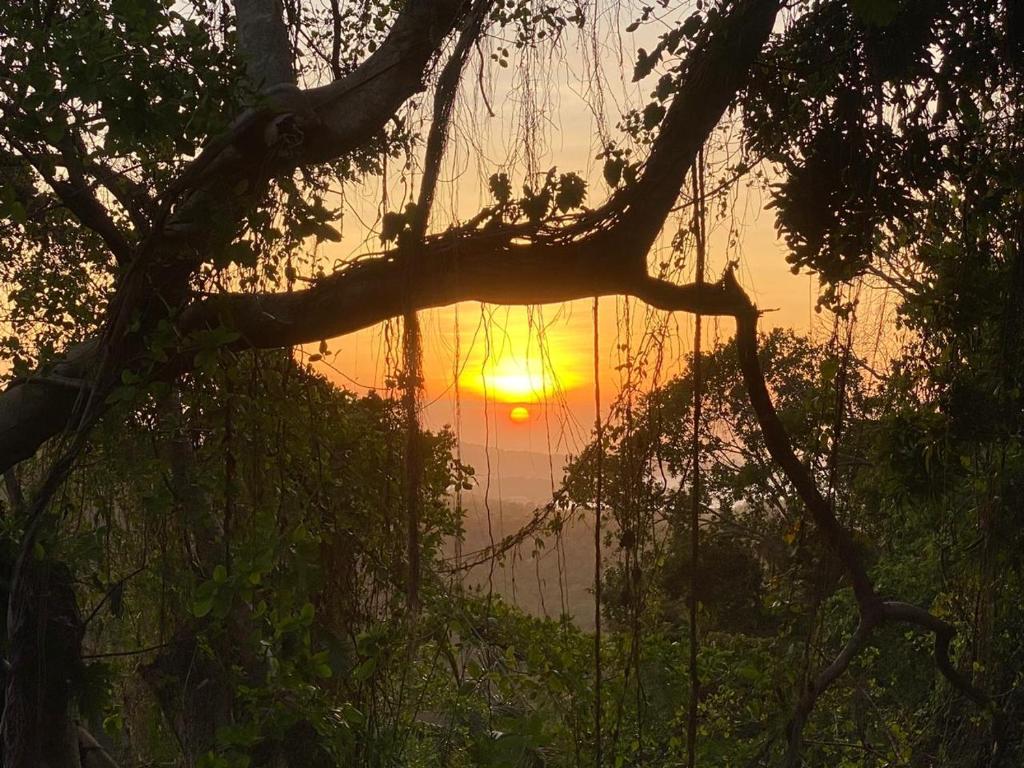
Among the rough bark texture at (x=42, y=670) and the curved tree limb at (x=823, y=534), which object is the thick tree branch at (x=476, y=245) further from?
the rough bark texture at (x=42, y=670)

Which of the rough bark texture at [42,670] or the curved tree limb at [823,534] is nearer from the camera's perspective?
the curved tree limb at [823,534]

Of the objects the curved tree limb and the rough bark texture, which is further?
the rough bark texture

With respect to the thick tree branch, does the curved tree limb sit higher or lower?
lower

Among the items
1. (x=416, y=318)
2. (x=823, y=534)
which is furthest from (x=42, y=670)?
(x=823, y=534)

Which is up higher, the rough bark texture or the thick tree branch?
the thick tree branch

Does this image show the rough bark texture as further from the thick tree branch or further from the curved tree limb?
the curved tree limb

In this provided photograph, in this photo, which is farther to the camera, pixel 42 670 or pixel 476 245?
pixel 42 670

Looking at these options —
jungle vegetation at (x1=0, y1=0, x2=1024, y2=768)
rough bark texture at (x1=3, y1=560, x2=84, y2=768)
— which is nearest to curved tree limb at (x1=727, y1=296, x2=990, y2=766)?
jungle vegetation at (x1=0, y1=0, x2=1024, y2=768)

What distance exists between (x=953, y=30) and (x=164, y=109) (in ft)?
7.25

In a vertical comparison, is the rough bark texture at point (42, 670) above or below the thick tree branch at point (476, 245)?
below

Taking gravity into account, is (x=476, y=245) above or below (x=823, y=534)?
above

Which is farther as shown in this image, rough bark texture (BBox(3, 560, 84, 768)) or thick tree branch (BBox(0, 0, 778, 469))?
rough bark texture (BBox(3, 560, 84, 768))

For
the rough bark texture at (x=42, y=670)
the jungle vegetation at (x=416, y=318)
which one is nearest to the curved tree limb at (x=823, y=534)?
the jungle vegetation at (x=416, y=318)

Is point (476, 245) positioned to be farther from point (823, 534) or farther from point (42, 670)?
point (42, 670)
